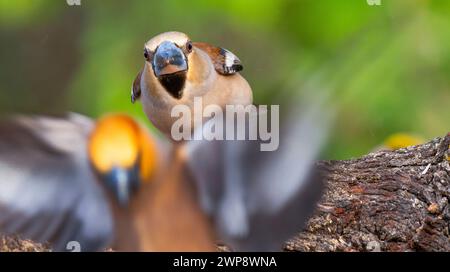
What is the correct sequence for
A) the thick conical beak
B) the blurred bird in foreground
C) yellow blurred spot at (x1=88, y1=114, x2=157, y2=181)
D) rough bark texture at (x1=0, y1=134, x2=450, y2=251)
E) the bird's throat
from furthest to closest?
the bird's throat → the thick conical beak → rough bark texture at (x1=0, y1=134, x2=450, y2=251) → the blurred bird in foreground → yellow blurred spot at (x1=88, y1=114, x2=157, y2=181)

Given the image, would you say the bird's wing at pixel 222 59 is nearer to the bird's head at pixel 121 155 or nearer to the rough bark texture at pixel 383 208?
the rough bark texture at pixel 383 208

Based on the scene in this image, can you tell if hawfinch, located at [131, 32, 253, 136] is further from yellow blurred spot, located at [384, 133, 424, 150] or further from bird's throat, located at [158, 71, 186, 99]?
yellow blurred spot, located at [384, 133, 424, 150]

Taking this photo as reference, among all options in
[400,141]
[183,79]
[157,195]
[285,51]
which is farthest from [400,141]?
[157,195]

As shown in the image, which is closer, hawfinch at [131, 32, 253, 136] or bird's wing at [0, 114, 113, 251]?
bird's wing at [0, 114, 113, 251]

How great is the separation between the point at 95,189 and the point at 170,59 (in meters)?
0.69

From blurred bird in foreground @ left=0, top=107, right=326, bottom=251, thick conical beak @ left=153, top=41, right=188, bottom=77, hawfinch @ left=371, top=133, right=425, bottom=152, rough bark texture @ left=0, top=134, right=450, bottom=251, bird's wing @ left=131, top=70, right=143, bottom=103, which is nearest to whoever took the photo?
blurred bird in foreground @ left=0, top=107, right=326, bottom=251

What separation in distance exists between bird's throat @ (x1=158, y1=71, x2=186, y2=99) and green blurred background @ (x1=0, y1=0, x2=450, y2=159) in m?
0.14

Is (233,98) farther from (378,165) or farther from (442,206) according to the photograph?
(442,206)

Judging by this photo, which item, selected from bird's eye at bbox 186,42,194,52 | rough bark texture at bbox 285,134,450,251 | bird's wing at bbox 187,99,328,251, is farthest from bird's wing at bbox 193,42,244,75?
bird's wing at bbox 187,99,328,251

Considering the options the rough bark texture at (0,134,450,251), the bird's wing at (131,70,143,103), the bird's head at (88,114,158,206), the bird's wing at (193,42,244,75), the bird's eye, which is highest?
the bird's eye

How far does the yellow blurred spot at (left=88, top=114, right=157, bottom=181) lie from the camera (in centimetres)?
162

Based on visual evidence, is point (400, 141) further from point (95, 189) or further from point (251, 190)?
point (95, 189)

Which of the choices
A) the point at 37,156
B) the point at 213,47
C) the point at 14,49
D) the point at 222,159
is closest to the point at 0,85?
the point at 14,49

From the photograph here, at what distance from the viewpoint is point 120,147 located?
1.62 m
